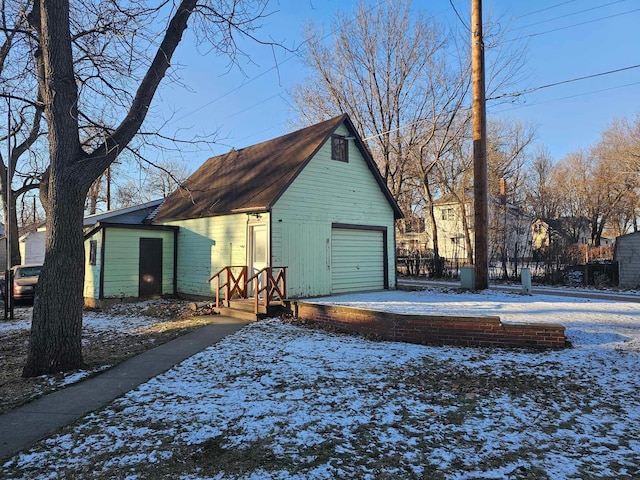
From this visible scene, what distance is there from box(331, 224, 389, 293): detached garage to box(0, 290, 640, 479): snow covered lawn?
20.9ft

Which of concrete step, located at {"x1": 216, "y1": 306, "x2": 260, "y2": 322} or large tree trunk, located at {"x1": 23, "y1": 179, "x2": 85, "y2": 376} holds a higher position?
large tree trunk, located at {"x1": 23, "y1": 179, "x2": 85, "y2": 376}

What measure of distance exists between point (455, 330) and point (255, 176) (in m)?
8.87

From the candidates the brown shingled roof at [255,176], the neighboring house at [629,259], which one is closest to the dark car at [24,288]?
the brown shingled roof at [255,176]

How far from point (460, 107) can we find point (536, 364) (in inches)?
802

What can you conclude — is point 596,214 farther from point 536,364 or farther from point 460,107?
point 536,364

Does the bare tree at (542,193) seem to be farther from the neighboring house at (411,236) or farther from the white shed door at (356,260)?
the white shed door at (356,260)

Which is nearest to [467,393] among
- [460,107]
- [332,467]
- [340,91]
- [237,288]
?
[332,467]

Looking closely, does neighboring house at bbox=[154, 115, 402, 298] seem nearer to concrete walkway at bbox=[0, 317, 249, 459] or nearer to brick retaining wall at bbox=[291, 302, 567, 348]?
brick retaining wall at bbox=[291, 302, 567, 348]

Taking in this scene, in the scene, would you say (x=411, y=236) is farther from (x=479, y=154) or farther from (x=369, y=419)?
(x=369, y=419)

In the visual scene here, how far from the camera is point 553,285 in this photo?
17531 millimetres

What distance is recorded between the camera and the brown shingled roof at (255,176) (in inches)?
488

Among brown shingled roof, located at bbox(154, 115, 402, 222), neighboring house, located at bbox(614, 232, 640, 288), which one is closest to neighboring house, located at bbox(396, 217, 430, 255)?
neighboring house, located at bbox(614, 232, 640, 288)

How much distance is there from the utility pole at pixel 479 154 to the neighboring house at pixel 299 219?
3.13m

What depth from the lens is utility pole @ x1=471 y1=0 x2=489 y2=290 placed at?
13.4 metres
